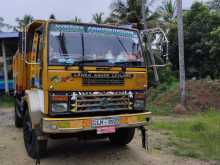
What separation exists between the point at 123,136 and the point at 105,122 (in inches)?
71.8

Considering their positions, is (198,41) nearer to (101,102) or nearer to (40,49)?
(101,102)

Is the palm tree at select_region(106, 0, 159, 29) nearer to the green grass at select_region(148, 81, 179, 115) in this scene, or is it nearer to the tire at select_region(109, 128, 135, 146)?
the green grass at select_region(148, 81, 179, 115)

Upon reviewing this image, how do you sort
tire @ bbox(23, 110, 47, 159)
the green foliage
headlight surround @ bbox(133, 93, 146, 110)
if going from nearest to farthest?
1. tire @ bbox(23, 110, 47, 159)
2. headlight surround @ bbox(133, 93, 146, 110)
3. the green foliage

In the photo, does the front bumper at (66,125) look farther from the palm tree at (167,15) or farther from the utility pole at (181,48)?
the palm tree at (167,15)

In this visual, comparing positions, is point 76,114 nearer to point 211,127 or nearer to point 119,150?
point 119,150

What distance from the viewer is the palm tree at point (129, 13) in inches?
1035

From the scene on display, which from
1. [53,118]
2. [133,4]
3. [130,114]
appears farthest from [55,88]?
[133,4]

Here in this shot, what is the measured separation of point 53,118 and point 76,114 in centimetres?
42

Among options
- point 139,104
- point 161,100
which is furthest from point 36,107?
point 161,100

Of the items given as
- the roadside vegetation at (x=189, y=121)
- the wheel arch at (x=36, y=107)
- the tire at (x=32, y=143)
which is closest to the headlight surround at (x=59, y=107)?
the wheel arch at (x=36, y=107)

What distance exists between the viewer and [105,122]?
675cm

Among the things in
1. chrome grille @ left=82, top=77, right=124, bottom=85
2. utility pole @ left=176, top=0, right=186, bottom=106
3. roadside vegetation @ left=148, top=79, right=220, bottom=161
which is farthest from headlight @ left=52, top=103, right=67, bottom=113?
utility pole @ left=176, top=0, right=186, bottom=106

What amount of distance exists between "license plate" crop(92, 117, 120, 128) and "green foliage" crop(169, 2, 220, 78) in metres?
17.3

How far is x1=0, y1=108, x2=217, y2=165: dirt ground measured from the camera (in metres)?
7.25
